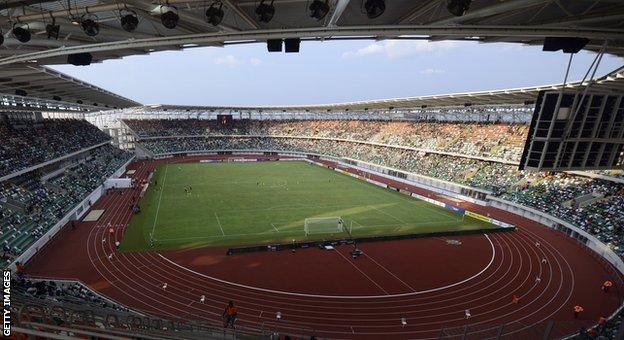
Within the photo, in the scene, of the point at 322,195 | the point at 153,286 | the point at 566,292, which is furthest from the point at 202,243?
the point at 566,292

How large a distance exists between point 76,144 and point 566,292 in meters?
57.3

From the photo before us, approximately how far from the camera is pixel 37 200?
99.3 feet

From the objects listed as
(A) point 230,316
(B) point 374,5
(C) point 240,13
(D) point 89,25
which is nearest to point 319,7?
(B) point 374,5

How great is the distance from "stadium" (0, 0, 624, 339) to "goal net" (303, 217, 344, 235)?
8.0 inches

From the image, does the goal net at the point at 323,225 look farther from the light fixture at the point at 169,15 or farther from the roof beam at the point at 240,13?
the light fixture at the point at 169,15

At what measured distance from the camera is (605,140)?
58.8 feet

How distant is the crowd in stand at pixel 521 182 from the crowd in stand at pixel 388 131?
174 cm

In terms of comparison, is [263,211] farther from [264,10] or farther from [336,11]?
[336,11]

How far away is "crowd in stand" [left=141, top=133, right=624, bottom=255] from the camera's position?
30516 millimetres

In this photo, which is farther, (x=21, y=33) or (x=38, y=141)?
(x=38, y=141)

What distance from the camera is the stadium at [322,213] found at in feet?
32.6

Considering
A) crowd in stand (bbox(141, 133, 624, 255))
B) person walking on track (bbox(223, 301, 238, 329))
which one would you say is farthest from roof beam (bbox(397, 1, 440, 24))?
crowd in stand (bbox(141, 133, 624, 255))

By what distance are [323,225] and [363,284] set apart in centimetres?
1090

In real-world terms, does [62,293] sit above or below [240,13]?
below
